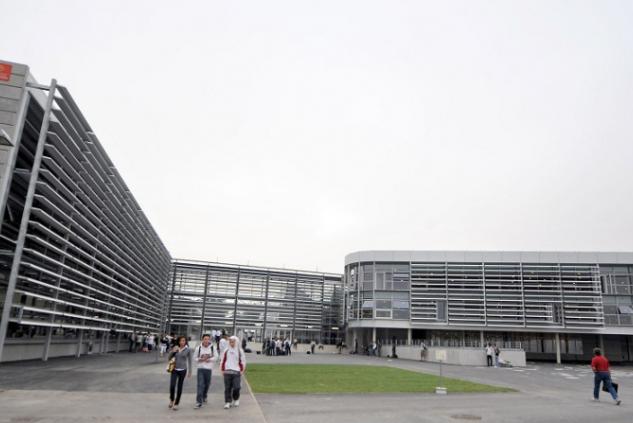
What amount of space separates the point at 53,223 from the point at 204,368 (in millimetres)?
9820

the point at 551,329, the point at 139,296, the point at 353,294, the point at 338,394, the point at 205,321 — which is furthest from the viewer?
the point at 205,321

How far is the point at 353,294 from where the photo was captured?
5012 centimetres

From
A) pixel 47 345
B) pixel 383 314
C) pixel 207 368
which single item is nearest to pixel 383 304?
pixel 383 314

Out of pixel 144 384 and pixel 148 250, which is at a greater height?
pixel 148 250

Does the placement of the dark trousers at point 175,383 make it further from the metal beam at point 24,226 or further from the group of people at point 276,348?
the group of people at point 276,348

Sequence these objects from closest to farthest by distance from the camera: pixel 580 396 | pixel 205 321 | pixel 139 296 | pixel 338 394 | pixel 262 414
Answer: pixel 262 414
pixel 338 394
pixel 580 396
pixel 139 296
pixel 205 321

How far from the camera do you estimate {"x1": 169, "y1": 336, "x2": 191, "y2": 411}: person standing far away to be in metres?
10.2

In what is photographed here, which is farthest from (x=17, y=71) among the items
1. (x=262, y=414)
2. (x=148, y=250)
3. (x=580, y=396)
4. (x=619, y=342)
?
(x=619, y=342)

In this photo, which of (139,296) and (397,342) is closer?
(139,296)

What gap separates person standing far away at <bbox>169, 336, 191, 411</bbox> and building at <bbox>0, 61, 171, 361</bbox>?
229 inches

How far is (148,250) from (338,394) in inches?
1145

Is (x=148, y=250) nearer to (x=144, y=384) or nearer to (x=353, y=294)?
(x=353, y=294)

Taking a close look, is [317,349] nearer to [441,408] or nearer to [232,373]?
[441,408]

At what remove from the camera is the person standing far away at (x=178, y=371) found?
10.2 metres
